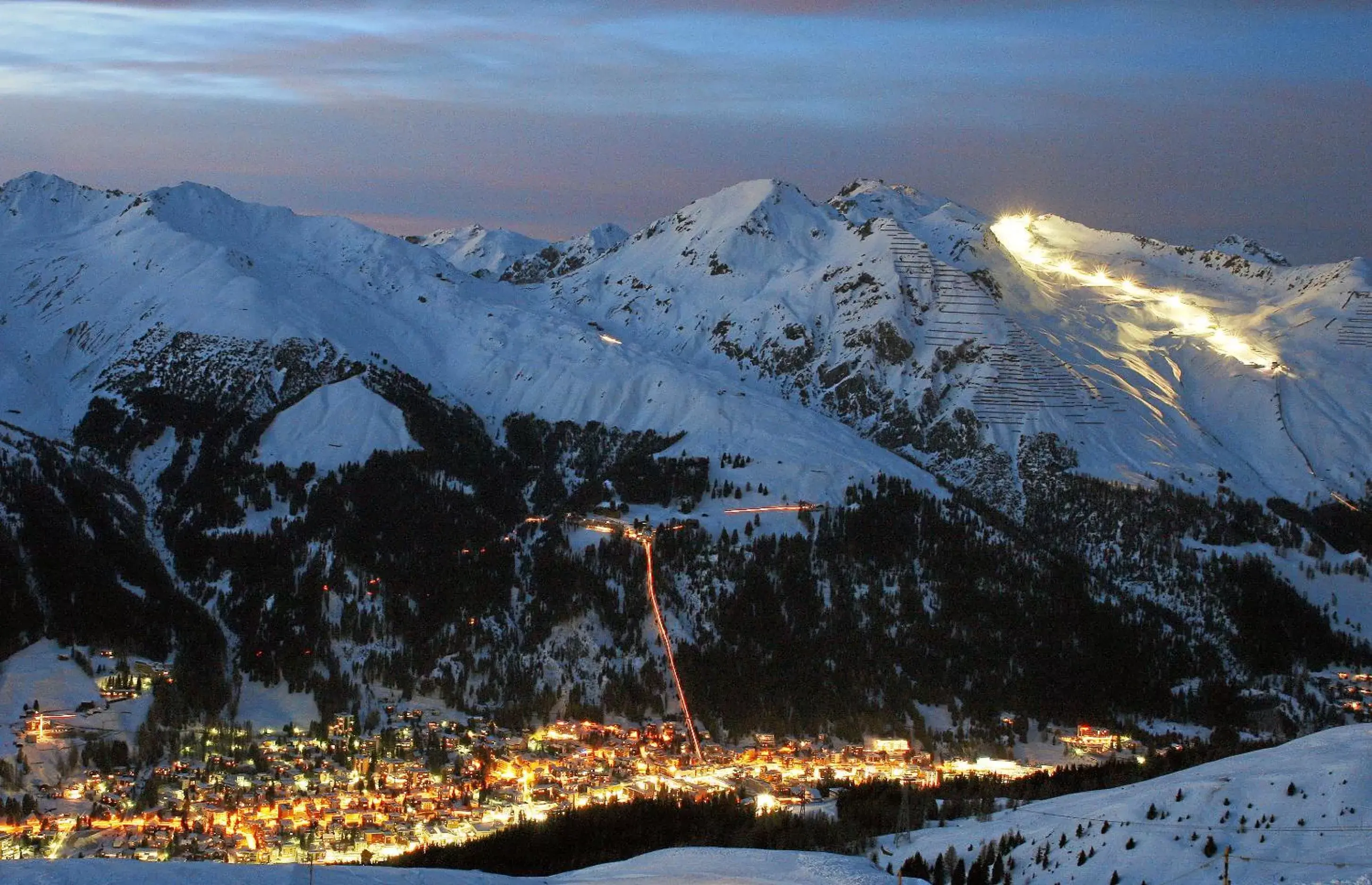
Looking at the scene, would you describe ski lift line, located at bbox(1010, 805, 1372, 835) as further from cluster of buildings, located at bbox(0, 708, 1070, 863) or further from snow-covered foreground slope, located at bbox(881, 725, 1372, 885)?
cluster of buildings, located at bbox(0, 708, 1070, 863)

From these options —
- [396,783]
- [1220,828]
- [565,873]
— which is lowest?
[396,783]

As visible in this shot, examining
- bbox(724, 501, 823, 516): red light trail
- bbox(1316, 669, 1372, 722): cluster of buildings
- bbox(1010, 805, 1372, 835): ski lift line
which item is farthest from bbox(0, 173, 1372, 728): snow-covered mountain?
bbox(1010, 805, 1372, 835): ski lift line

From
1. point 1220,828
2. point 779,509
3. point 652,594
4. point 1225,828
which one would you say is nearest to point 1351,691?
point 779,509

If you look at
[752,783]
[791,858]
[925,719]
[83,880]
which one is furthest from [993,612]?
[83,880]

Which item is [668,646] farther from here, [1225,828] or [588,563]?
[1225,828]

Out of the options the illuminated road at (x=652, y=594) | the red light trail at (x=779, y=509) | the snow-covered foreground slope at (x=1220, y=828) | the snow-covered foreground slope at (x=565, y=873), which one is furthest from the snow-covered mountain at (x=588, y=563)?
the snow-covered foreground slope at (x=1220, y=828)

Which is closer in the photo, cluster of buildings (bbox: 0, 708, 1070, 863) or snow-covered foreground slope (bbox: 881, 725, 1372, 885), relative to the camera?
snow-covered foreground slope (bbox: 881, 725, 1372, 885)
